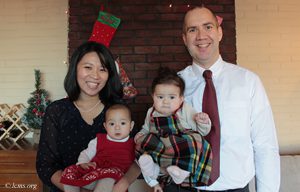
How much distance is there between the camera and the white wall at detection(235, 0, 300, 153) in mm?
3328

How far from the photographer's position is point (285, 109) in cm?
337

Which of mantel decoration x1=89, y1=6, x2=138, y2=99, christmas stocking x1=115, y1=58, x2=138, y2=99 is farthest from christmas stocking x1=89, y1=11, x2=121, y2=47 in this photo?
christmas stocking x1=115, y1=58, x2=138, y2=99

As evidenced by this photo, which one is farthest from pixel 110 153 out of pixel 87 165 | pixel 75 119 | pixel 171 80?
pixel 171 80

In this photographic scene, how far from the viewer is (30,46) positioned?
3.35 meters

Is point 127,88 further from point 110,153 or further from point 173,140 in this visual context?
point 173,140

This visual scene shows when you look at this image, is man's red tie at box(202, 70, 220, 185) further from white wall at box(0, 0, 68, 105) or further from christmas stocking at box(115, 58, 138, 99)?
white wall at box(0, 0, 68, 105)

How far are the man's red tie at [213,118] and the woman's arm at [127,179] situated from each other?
1.16 ft

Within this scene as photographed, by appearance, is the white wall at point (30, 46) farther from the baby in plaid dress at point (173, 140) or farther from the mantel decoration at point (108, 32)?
the baby in plaid dress at point (173, 140)

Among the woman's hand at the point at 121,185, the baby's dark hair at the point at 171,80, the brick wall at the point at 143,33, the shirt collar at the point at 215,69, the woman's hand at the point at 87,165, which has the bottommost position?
the woman's hand at the point at 121,185

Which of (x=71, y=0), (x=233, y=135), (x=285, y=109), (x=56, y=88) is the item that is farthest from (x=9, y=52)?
(x=285, y=109)

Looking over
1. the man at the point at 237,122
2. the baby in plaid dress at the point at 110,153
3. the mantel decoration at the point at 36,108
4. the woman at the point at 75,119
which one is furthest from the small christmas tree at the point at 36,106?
the man at the point at 237,122

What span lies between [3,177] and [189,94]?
196 centimetres

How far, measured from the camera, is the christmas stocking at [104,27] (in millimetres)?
2984

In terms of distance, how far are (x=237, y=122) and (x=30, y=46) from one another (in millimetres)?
2724
